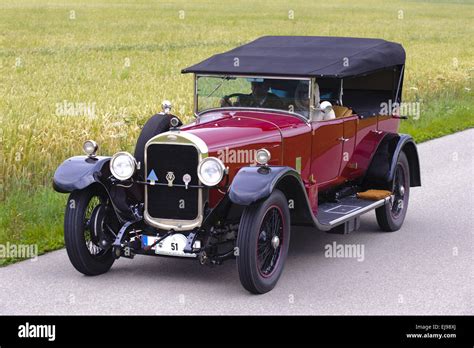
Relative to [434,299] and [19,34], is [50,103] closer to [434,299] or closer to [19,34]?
[434,299]

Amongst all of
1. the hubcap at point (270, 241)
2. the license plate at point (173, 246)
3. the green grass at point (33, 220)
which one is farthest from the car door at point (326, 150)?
the green grass at point (33, 220)

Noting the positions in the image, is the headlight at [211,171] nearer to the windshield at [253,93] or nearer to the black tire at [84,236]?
the black tire at [84,236]

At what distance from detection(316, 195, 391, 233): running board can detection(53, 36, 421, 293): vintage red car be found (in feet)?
0.06

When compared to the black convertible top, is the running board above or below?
below

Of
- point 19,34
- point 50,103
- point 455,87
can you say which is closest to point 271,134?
point 50,103

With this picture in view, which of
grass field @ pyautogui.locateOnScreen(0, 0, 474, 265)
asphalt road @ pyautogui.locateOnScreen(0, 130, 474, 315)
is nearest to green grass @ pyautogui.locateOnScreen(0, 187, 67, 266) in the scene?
grass field @ pyautogui.locateOnScreen(0, 0, 474, 265)

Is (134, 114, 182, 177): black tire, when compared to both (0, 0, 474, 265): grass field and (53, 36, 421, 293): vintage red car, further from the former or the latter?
(0, 0, 474, 265): grass field

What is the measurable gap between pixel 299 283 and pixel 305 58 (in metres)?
2.56

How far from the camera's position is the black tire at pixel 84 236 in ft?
27.0

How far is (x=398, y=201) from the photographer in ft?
A: 35.6

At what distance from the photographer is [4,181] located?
11.3 meters

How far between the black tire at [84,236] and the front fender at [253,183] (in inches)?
55.1

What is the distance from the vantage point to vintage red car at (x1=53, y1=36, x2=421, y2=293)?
8.02 metres
